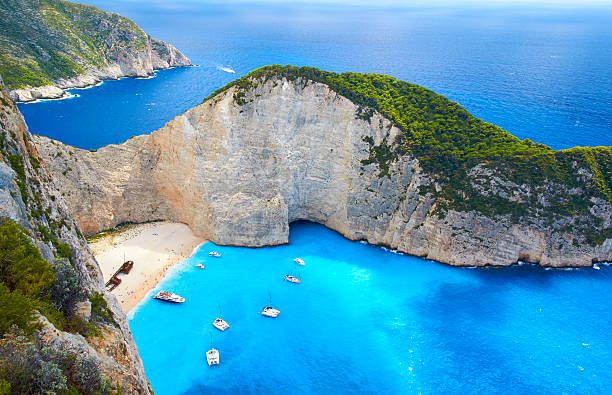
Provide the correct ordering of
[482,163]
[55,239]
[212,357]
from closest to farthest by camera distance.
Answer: [55,239] → [212,357] → [482,163]

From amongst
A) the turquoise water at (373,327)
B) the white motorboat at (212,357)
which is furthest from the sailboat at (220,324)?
the white motorboat at (212,357)

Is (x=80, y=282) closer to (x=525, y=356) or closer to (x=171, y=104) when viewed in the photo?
(x=525, y=356)

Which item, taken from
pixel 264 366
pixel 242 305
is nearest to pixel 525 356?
pixel 264 366

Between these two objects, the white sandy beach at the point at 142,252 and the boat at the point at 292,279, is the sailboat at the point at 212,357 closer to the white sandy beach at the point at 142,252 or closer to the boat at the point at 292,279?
the white sandy beach at the point at 142,252

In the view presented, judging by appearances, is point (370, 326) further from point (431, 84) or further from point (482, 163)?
point (431, 84)

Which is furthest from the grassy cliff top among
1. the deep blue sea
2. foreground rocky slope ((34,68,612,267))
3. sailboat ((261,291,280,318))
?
sailboat ((261,291,280,318))

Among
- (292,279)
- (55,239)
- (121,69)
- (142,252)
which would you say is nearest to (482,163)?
(292,279)
